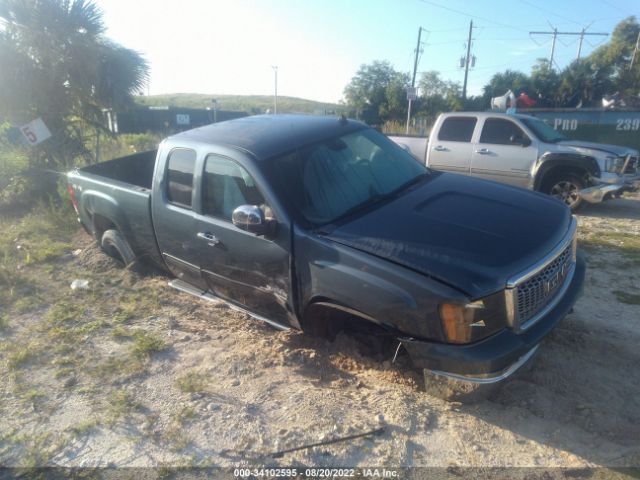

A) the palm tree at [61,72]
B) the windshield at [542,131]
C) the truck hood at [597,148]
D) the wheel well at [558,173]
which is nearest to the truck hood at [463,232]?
the wheel well at [558,173]

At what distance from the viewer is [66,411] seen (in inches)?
127

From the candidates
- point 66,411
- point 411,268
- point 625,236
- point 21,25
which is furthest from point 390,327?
point 21,25

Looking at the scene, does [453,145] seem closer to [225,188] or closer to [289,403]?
[225,188]

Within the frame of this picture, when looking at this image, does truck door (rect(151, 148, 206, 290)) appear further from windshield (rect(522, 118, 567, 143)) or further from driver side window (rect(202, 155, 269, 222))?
windshield (rect(522, 118, 567, 143))

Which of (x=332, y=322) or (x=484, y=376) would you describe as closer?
(x=484, y=376)

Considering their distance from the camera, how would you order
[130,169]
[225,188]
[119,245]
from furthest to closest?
[130,169] → [119,245] → [225,188]

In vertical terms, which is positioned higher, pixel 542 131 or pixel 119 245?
pixel 542 131

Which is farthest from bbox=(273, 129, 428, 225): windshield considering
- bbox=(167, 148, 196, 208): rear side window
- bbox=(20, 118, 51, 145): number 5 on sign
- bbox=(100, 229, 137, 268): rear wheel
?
bbox=(20, 118, 51, 145): number 5 on sign

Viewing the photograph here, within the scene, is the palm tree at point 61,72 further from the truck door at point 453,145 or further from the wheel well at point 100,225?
the truck door at point 453,145

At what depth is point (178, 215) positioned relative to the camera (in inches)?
161

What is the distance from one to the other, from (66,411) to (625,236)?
705cm

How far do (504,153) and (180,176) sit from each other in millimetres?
6444

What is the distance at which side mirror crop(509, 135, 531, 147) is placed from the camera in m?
8.24

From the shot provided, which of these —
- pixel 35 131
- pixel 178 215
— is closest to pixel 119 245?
pixel 178 215
